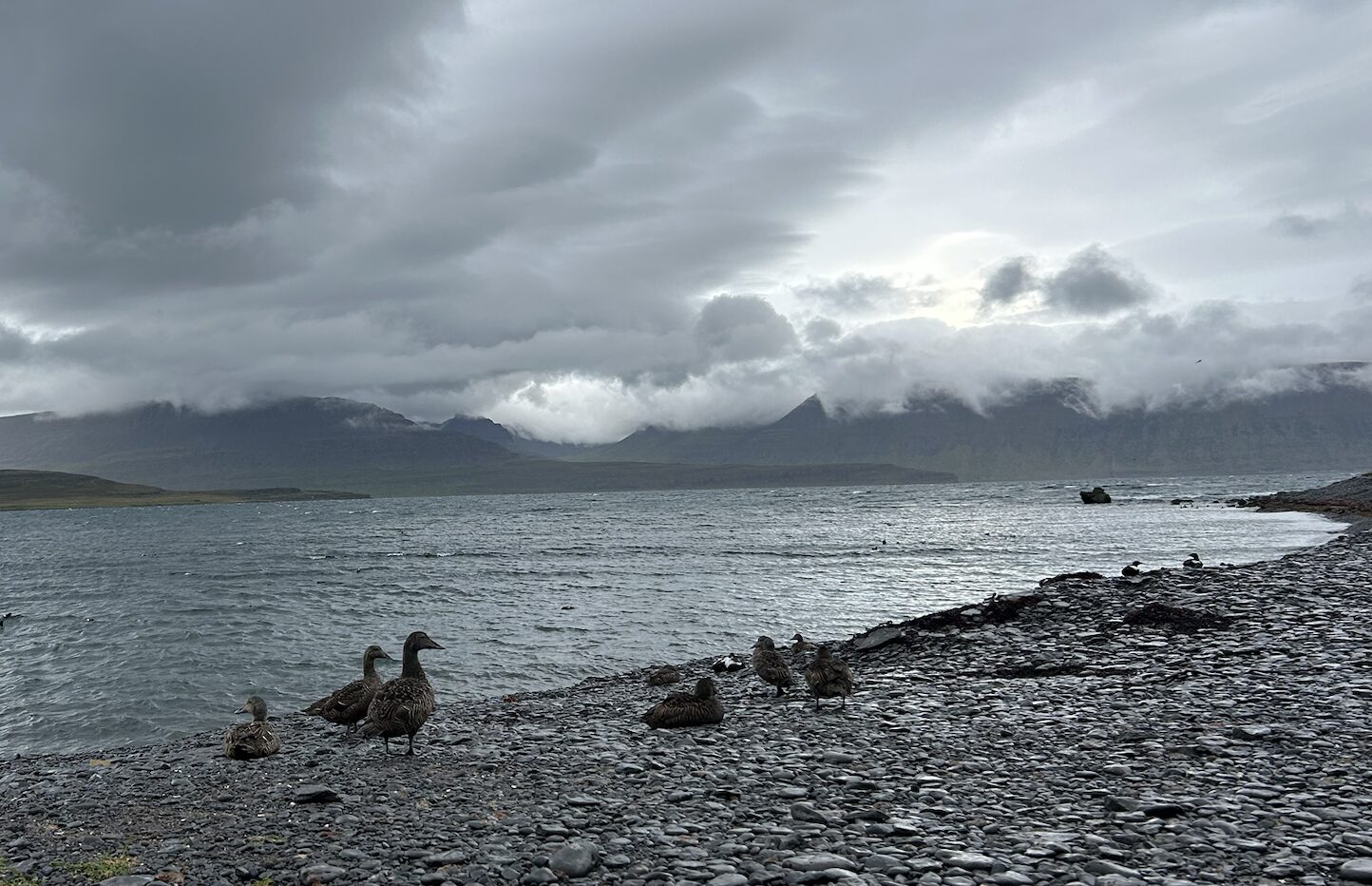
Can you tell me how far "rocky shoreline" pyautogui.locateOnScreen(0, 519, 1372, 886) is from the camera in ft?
27.7

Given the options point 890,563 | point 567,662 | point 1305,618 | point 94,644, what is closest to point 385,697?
point 567,662

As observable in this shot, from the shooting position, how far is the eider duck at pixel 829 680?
53.4 feet

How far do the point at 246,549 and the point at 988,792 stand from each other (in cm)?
9498

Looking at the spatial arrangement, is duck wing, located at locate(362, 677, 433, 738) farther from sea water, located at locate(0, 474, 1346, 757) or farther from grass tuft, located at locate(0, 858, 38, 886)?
sea water, located at locate(0, 474, 1346, 757)

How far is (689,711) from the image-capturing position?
15.7 metres

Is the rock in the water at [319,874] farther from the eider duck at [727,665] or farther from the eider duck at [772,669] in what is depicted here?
the eider duck at [727,665]

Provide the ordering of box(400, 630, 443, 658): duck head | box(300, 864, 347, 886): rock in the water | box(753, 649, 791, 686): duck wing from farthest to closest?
box(753, 649, 791, 686): duck wing → box(400, 630, 443, 658): duck head → box(300, 864, 347, 886): rock in the water

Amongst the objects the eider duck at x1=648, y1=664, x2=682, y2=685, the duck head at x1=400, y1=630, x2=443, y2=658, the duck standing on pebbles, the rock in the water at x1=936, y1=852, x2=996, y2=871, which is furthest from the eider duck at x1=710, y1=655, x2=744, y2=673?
the rock in the water at x1=936, y1=852, x2=996, y2=871

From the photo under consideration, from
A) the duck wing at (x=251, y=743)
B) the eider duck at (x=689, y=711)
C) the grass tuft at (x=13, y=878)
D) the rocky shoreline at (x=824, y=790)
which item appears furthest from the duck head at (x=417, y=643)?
the grass tuft at (x=13, y=878)

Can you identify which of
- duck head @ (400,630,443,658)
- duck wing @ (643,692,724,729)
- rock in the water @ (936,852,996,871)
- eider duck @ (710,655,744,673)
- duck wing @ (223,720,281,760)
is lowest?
eider duck @ (710,655,744,673)

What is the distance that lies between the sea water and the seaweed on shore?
10437 mm

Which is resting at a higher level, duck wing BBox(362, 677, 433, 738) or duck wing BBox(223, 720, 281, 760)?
duck wing BBox(362, 677, 433, 738)

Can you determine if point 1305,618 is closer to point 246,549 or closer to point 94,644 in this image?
point 94,644

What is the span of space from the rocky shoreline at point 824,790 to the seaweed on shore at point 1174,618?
1959mm
